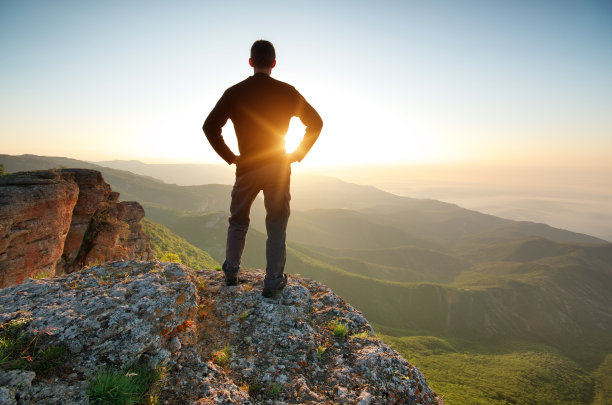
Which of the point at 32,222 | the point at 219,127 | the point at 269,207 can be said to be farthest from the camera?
the point at 32,222

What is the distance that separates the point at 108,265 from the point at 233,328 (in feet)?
10.8

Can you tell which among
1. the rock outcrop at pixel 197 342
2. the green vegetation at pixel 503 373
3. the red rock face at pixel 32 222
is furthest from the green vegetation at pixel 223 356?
the green vegetation at pixel 503 373

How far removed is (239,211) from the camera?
507cm

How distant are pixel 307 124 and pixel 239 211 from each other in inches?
91.4

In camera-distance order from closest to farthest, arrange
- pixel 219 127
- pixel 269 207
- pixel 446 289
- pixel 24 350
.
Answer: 1. pixel 24 350
2. pixel 219 127
3. pixel 269 207
4. pixel 446 289

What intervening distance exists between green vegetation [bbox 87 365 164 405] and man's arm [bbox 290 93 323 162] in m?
4.01

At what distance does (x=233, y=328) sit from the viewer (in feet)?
14.9

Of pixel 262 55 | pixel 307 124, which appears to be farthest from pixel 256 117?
pixel 262 55

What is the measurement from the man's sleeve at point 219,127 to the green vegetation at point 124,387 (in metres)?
3.67

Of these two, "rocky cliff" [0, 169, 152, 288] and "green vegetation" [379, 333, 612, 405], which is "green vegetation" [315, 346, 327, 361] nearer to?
"rocky cliff" [0, 169, 152, 288]

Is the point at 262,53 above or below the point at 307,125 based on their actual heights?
above

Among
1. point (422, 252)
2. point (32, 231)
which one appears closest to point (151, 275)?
point (32, 231)

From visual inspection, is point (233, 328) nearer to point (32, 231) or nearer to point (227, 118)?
point (227, 118)

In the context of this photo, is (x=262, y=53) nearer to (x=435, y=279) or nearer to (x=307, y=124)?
(x=307, y=124)
